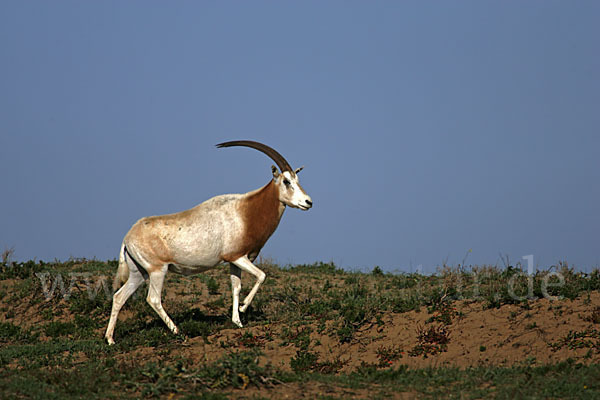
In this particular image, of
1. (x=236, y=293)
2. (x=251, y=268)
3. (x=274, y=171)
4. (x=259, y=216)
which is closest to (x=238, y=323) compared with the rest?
(x=236, y=293)

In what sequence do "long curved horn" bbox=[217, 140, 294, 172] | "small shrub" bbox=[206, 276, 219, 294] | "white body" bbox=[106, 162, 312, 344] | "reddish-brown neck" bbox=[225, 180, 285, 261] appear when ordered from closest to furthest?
"white body" bbox=[106, 162, 312, 344] → "reddish-brown neck" bbox=[225, 180, 285, 261] → "long curved horn" bbox=[217, 140, 294, 172] → "small shrub" bbox=[206, 276, 219, 294]

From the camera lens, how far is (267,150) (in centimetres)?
1481

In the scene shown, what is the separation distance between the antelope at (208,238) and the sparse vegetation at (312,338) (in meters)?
1.14

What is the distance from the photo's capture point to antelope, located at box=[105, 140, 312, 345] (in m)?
13.9

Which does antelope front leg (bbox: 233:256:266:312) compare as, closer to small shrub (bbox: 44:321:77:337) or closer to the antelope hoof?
the antelope hoof

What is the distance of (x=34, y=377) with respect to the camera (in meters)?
10.5

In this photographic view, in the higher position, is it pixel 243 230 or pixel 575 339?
pixel 243 230

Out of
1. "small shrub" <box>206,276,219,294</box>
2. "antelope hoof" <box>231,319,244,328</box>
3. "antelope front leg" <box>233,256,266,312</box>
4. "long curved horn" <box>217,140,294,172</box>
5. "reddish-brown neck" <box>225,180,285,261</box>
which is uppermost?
"long curved horn" <box>217,140,294,172</box>

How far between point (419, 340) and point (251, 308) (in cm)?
481

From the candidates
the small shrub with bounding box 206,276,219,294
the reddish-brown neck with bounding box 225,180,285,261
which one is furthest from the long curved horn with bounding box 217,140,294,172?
the small shrub with bounding box 206,276,219,294

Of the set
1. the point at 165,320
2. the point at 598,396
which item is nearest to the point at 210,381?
the point at 165,320

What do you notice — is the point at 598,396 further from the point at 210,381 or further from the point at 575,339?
the point at 210,381

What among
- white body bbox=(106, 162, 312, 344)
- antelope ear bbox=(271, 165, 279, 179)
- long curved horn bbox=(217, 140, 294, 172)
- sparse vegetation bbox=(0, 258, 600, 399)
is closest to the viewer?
sparse vegetation bbox=(0, 258, 600, 399)

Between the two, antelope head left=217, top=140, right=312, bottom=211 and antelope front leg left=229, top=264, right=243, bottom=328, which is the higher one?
antelope head left=217, top=140, right=312, bottom=211
